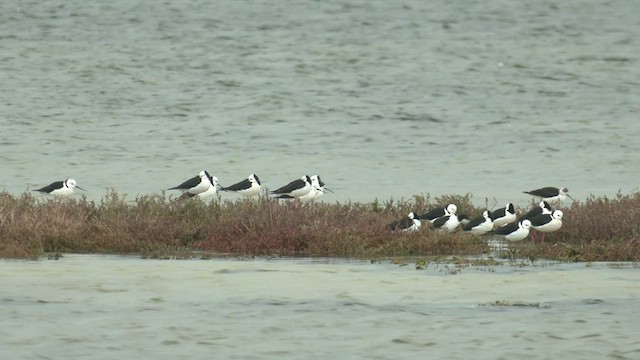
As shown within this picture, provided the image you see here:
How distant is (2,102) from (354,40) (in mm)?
26311

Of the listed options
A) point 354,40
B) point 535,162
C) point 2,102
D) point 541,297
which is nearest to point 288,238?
point 541,297

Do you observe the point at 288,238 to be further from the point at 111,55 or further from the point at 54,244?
the point at 111,55

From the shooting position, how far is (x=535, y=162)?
3934 centimetres

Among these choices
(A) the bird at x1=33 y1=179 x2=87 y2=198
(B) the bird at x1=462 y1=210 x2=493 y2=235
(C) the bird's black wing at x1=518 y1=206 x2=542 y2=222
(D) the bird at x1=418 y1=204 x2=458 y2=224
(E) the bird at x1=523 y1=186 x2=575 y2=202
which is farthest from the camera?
(A) the bird at x1=33 y1=179 x2=87 y2=198

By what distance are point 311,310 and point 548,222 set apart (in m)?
6.25

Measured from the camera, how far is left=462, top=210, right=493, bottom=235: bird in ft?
72.9

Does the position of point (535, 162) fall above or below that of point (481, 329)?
above

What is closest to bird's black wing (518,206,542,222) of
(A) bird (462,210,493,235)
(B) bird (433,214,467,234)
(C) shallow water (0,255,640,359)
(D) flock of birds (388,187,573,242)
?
(D) flock of birds (388,187,573,242)

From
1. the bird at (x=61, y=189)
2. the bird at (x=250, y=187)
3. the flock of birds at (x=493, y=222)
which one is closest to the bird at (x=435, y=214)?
the flock of birds at (x=493, y=222)

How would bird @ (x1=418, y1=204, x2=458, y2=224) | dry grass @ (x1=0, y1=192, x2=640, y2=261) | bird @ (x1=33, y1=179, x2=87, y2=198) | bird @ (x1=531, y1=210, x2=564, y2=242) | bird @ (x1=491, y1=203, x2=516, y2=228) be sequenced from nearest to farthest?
dry grass @ (x1=0, y1=192, x2=640, y2=261)
bird @ (x1=531, y1=210, x2=564, y2=242)
bird @ (x1=418, y1=204, x2=458, y2=224)
bird @ (x1=491, y1=203, x2=516, y2=228)
bird @ (x1=33, y1=179, x2=87, y2=198)

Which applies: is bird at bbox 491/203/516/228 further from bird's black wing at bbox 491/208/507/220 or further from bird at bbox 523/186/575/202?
bird at bbox 523/186/575/202

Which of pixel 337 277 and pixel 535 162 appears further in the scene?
pixel 535 162

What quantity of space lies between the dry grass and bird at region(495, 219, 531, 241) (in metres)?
0.54

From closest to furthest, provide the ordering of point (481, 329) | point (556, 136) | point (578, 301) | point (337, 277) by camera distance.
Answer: point (481, 329)
point (578, 301)
point (337, 277)
point (556, 136)
